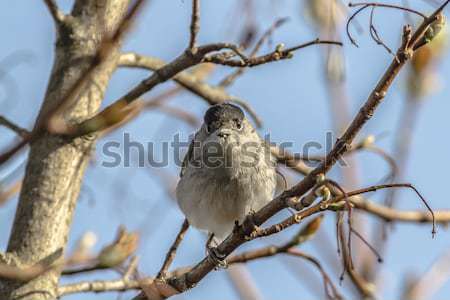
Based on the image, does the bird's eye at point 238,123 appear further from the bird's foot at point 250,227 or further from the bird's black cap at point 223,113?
the bird's foot at point 250,227

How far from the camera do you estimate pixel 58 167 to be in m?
3.52

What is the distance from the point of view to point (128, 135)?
4.41 metres

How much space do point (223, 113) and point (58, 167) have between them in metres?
1.40

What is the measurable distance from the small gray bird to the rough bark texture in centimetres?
91

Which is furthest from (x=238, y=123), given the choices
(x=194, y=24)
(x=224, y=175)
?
(x=194, y=24)

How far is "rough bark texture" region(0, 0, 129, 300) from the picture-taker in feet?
10.9

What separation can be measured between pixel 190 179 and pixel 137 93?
1102 millimetres

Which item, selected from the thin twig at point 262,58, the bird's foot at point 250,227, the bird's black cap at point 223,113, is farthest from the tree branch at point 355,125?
the bird's black cap at point 223,113

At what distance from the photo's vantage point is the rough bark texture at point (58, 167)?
331cm

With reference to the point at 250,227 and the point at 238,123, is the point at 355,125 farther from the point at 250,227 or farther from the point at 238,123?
the point at 238,123

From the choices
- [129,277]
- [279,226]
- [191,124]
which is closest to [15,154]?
[279,226]

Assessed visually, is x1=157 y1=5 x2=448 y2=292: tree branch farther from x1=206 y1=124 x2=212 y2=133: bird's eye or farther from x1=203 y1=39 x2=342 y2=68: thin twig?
x1=206 y1=124 x2=212 y2=133: bird's eye

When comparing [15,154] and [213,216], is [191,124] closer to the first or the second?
[213,216]

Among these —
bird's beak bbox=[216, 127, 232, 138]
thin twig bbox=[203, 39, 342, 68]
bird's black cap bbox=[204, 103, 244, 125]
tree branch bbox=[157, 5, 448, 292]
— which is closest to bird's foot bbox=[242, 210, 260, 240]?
tree branch bbox=[157, 5, 448, 292]
